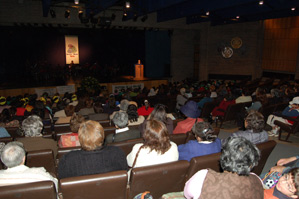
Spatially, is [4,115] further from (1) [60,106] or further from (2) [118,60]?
(2) [118,60]

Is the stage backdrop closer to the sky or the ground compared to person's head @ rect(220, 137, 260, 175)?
closer to the sky

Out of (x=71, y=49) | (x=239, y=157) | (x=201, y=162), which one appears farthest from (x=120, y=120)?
(x=71, y=49)

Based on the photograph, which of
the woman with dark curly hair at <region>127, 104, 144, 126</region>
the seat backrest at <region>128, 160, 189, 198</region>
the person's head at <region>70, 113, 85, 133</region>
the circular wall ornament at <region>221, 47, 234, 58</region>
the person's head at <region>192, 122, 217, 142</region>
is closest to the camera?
the seat backrest at <region>128, 160, 189, 198</region>

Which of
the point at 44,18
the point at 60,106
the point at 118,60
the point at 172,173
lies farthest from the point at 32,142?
the point at 118,60

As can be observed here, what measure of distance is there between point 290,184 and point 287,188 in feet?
0.22

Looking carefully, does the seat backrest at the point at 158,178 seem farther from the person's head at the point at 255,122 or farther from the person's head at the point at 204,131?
the person's head at the point at 255,122

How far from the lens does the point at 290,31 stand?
12812 mm

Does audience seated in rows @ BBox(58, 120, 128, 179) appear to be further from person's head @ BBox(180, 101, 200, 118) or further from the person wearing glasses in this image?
person's head @ BBox(180, 101, 200, 118)

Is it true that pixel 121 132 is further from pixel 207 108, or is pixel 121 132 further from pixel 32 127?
pixel 207 108

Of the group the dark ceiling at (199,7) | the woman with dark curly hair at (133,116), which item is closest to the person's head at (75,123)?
the woman with dark curly hair at (133,116)

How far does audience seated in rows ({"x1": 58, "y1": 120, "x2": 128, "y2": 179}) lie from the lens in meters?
1.95

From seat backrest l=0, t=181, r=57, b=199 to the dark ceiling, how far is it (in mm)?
6325

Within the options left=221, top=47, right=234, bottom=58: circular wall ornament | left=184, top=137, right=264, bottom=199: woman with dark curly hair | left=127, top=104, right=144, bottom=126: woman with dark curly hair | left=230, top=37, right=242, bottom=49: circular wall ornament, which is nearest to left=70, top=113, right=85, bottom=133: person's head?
left=127, top=104, right=144, bottom=126: woman with dark curly hair

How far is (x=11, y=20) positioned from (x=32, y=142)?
1006 cm
